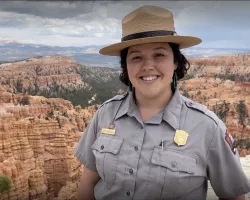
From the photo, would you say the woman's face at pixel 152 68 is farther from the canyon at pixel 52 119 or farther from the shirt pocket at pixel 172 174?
the canyon at pixel 52 119

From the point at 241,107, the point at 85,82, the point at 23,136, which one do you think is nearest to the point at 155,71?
the point at 23,136

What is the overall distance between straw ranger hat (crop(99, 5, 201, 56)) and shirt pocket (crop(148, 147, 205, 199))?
0.42m

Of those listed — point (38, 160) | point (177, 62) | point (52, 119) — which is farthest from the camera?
point (52, 119)

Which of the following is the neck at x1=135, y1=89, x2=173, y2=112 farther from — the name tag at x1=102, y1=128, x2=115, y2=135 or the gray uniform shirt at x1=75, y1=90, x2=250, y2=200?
the name tag at x1=102, y1=128, x2=115, y2=135

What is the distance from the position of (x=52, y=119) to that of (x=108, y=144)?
523 inches

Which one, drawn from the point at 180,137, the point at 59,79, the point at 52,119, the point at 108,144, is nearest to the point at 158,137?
the point at 180,137

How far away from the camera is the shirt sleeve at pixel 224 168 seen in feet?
4.38

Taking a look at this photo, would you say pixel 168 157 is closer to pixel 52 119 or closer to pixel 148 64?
pixel 148 64

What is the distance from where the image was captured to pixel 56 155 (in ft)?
31.7

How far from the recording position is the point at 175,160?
1334 millimetres

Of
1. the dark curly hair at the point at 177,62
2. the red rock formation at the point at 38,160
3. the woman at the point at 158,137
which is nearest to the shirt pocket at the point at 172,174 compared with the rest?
the woman at the point at 158,137

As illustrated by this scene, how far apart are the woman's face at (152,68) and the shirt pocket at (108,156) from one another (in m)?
0.22

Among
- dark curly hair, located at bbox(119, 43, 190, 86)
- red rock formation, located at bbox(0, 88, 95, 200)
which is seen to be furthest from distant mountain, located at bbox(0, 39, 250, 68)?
dark curly hair, located at bbox(119, 43, 190, 86)

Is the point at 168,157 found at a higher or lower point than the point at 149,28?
lower
